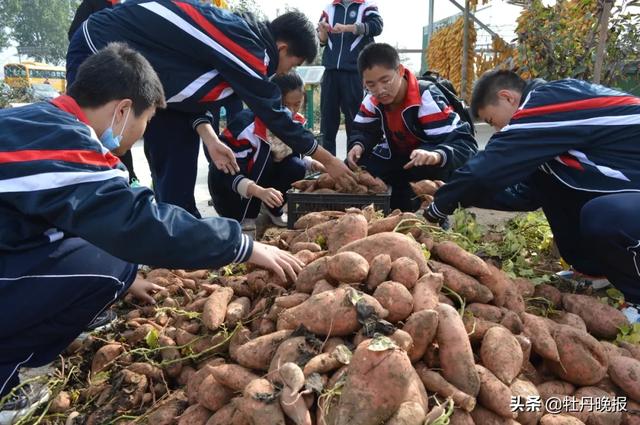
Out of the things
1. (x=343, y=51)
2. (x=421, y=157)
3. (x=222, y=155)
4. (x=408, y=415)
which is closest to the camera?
(x=408, y=415)

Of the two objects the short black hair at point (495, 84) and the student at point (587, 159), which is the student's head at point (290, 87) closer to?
the short black hair at point (495, 84)

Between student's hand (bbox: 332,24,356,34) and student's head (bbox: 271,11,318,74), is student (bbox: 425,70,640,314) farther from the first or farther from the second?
student's hand (bbox: 332,24,356,34)

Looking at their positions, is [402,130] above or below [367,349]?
above

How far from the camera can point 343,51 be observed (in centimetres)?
649

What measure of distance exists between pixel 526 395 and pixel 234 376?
1.05 metres

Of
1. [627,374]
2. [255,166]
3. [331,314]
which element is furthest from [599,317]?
[255,166]

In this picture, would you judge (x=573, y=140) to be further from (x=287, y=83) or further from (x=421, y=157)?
(x=287, y=83)

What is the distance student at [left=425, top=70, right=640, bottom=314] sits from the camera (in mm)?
2762

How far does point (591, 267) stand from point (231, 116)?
10.7 ft

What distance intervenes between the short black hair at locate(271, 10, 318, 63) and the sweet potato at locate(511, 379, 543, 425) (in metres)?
2.64

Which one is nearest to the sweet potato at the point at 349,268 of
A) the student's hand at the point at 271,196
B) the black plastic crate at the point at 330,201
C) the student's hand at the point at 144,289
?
the student's hand at the point at 144,289

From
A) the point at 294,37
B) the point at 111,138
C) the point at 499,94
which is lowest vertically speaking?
the point at 111,138

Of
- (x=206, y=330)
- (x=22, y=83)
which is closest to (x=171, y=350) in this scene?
(x=206, y=330)

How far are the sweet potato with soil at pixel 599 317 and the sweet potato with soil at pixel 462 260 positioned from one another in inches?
21.7
